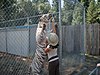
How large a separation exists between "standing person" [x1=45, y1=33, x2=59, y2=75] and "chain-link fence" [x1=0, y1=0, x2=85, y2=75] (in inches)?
23.7

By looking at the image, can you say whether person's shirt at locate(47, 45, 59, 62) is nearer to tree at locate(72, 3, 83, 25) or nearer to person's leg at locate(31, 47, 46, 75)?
person's leg at locate(31, 47, 46, 75)

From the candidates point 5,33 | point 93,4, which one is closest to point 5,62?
point 5,33

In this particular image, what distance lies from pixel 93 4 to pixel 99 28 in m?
12.7

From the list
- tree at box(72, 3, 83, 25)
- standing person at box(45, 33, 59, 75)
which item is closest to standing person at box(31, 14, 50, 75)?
standing person at box(45, 33, 59, 75)

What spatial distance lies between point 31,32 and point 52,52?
447 cm

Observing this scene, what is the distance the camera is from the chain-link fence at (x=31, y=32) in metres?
6.15

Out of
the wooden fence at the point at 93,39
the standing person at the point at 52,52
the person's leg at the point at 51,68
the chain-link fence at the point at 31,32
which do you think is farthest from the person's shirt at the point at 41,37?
the wooden fence at the point at 93,39

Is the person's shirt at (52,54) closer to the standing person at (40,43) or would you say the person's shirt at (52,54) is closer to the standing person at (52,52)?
Answer: the standing person at (52,52)

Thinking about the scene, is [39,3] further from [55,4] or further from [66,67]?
[66,67]

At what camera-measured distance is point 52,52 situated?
4582mm

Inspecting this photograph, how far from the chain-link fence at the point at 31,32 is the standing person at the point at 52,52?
0.60 meters

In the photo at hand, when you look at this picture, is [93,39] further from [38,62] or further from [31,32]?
[38,62]

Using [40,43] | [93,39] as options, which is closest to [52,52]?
[40,43]

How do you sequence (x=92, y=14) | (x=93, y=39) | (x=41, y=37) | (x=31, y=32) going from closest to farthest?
(x=41, y=37) → (x=31, y=32) → (x=93, y=39) → (x=92, y=14)
